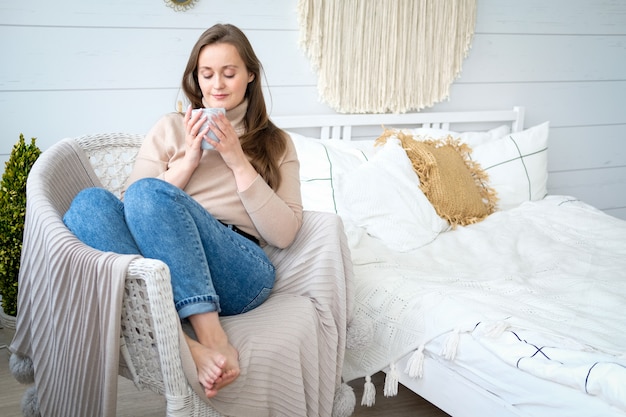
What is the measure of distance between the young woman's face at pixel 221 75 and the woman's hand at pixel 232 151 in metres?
0.16

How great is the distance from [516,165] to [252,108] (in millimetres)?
1375

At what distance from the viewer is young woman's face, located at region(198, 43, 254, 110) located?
5.57 feet

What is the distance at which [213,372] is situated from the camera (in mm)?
1303

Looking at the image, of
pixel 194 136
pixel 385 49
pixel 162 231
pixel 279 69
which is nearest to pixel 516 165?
pixel 385 49

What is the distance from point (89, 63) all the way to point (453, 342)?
1.53 m

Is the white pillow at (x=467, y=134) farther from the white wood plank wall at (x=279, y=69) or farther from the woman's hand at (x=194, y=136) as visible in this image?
the woman's hand at (x=194, y=136)

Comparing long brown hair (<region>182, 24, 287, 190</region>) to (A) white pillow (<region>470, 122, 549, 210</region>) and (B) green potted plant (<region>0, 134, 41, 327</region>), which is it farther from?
(A) white pillow (<region>470, 122, 549, 210</region>)

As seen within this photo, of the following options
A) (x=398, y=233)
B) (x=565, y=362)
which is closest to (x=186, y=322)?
(x=565, y=362)

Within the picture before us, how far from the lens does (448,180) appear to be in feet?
8.06

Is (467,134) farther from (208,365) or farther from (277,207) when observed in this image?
(208,365)

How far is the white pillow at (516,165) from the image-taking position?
2713 millimetres

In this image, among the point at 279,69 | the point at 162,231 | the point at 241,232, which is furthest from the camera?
the point at 279,69

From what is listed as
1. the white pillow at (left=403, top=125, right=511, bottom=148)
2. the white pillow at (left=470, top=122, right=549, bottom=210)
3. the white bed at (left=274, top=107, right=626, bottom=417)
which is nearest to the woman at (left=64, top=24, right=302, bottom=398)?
→ the white bed at (left=274, top=107, right=626, bottom=417)

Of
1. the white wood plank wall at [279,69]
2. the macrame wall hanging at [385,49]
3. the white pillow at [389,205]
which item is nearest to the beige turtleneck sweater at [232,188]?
the white pillow at [389,205]
